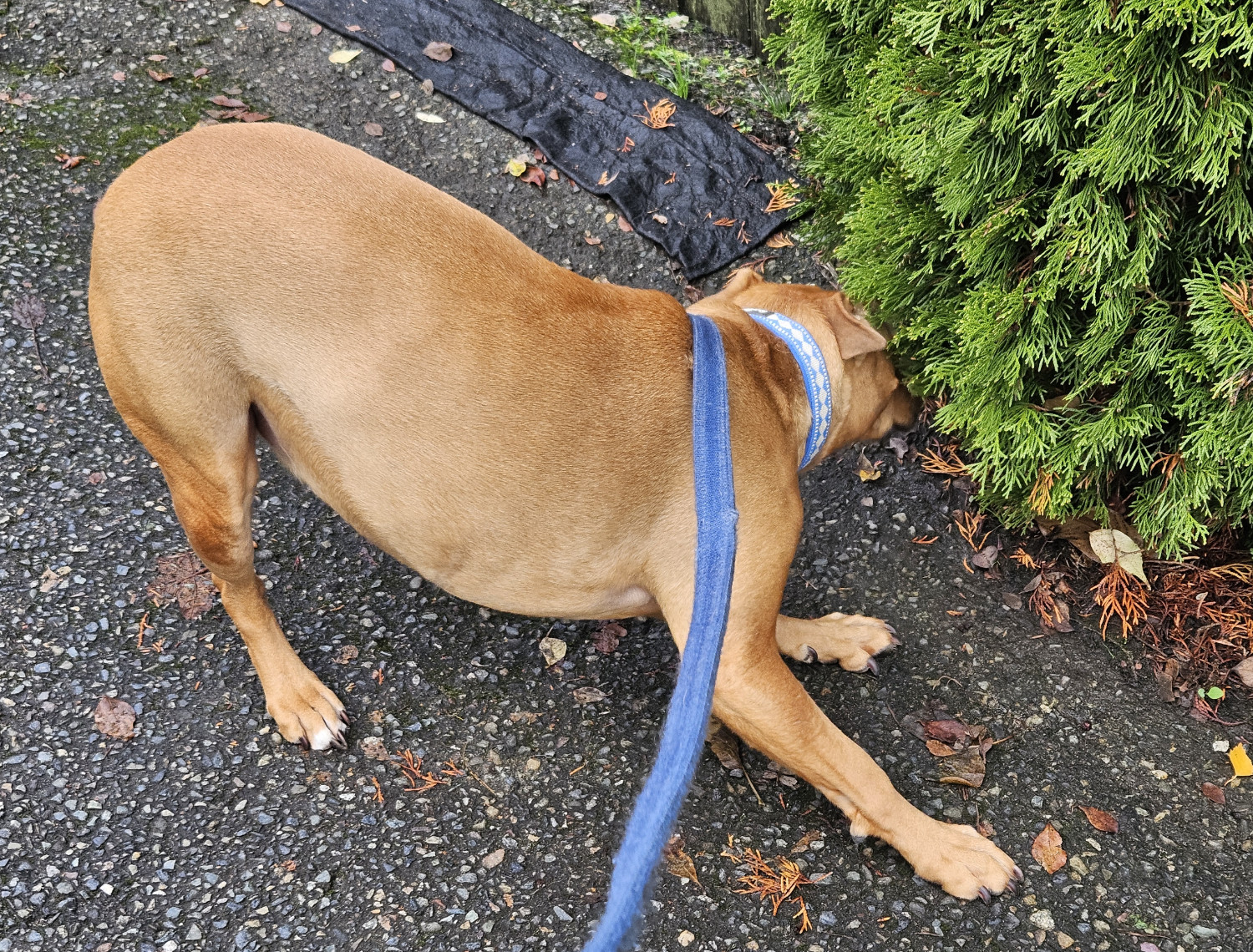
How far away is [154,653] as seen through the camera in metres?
3.43

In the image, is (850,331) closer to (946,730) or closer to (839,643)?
(839,643)

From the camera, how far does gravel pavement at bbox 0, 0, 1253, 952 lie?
2828mm

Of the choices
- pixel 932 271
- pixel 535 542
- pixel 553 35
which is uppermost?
pixel 932 271

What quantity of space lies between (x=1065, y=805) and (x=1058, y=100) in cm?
214

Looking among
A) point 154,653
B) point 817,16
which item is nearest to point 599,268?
point 817,16

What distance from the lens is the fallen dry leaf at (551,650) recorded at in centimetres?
355

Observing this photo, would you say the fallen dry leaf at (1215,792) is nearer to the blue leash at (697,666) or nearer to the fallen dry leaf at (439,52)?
the blue leash at (697,666)

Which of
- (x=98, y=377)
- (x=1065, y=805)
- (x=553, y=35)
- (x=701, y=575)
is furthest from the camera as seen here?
(x=553, y=35)

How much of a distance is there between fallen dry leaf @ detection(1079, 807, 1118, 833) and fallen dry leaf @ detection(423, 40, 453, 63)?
4662 millimetres

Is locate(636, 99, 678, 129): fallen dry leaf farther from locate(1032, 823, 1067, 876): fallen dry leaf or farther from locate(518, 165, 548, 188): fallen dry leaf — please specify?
locate(1032, 823, 1067, 876): fallen dry leaf

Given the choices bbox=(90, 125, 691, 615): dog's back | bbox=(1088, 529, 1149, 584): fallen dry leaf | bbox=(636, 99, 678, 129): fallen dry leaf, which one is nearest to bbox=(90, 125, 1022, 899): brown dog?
bbox=(90, 125, 691, 615): dog's back

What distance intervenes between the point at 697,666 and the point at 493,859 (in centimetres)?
131

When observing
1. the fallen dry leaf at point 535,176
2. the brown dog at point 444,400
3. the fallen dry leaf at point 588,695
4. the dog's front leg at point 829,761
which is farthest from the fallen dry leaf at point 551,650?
the fallen dry leaf at point 535,176

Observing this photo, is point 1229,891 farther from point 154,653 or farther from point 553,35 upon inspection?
point 553,35
